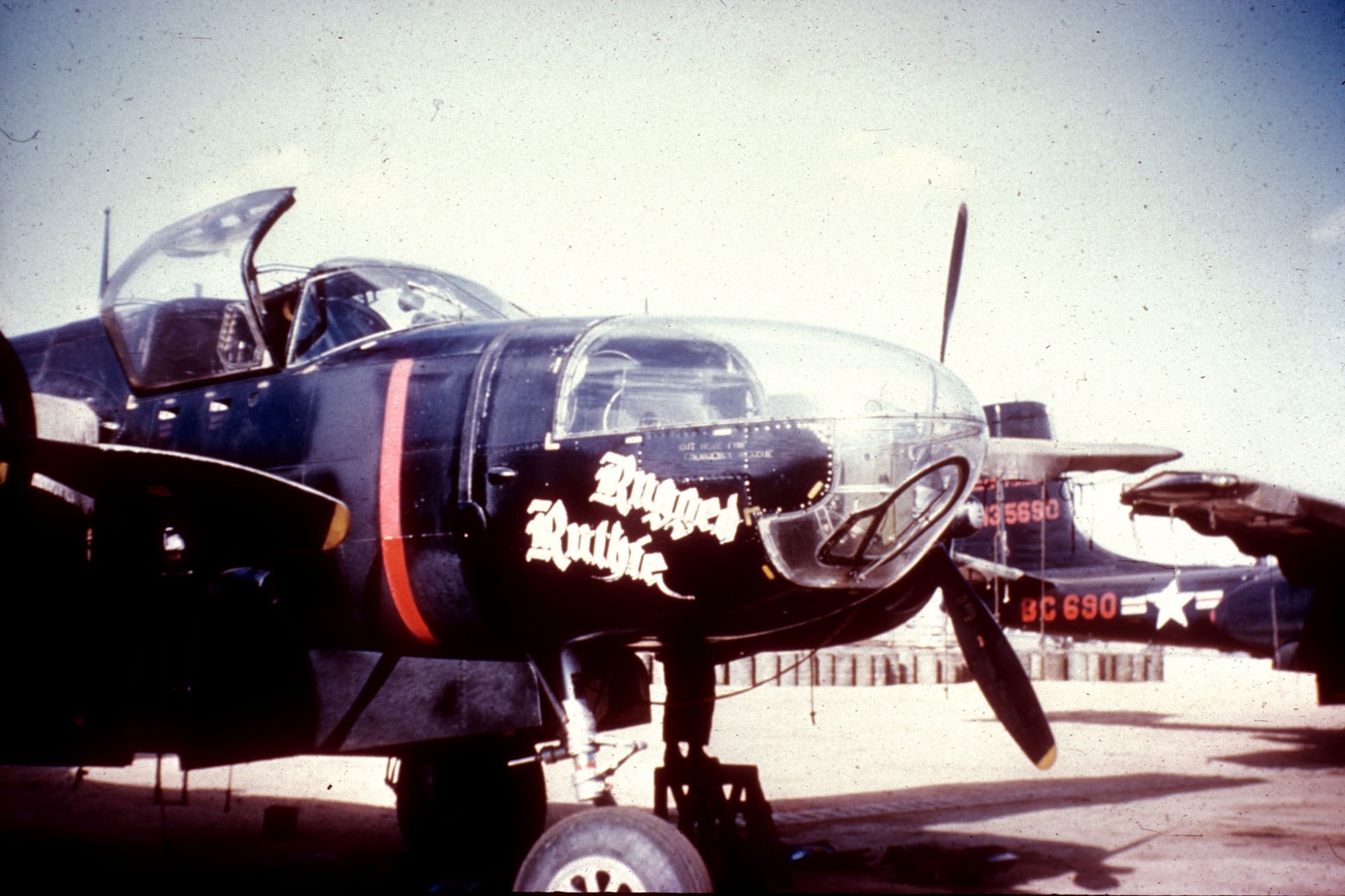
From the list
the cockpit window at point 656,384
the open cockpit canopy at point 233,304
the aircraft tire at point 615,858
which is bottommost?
the aircraft tire at point 615,858

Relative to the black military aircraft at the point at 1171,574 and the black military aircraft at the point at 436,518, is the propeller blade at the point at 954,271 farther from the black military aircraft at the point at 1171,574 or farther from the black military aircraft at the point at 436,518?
the black military aircraft at the point at 1171,574

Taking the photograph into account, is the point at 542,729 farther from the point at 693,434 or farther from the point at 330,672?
the point at 693,434

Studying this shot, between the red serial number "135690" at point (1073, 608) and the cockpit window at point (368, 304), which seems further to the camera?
the red serial number "135690" at point (1073, 608)

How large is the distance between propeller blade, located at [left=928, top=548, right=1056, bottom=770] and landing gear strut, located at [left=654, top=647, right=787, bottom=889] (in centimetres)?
146

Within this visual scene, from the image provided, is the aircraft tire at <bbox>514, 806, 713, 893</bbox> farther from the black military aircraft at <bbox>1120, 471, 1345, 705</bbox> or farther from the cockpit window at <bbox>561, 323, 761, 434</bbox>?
the black military aircraft at <bbox>1120, 471, 1345, 705</bbox>

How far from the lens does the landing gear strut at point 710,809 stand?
5.80m

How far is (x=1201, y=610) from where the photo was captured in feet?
50.4

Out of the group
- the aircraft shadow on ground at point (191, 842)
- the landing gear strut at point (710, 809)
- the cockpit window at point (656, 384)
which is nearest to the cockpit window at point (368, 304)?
the cockpit window at point (656, 384)

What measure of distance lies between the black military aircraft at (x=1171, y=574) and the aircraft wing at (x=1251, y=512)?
0.05 ft

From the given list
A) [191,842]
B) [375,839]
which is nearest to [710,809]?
[375,839]

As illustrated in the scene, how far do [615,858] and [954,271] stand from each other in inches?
148

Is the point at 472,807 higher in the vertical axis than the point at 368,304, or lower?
lower

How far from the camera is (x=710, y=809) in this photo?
589cm

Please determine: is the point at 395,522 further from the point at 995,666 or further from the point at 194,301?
the point at 995,666
